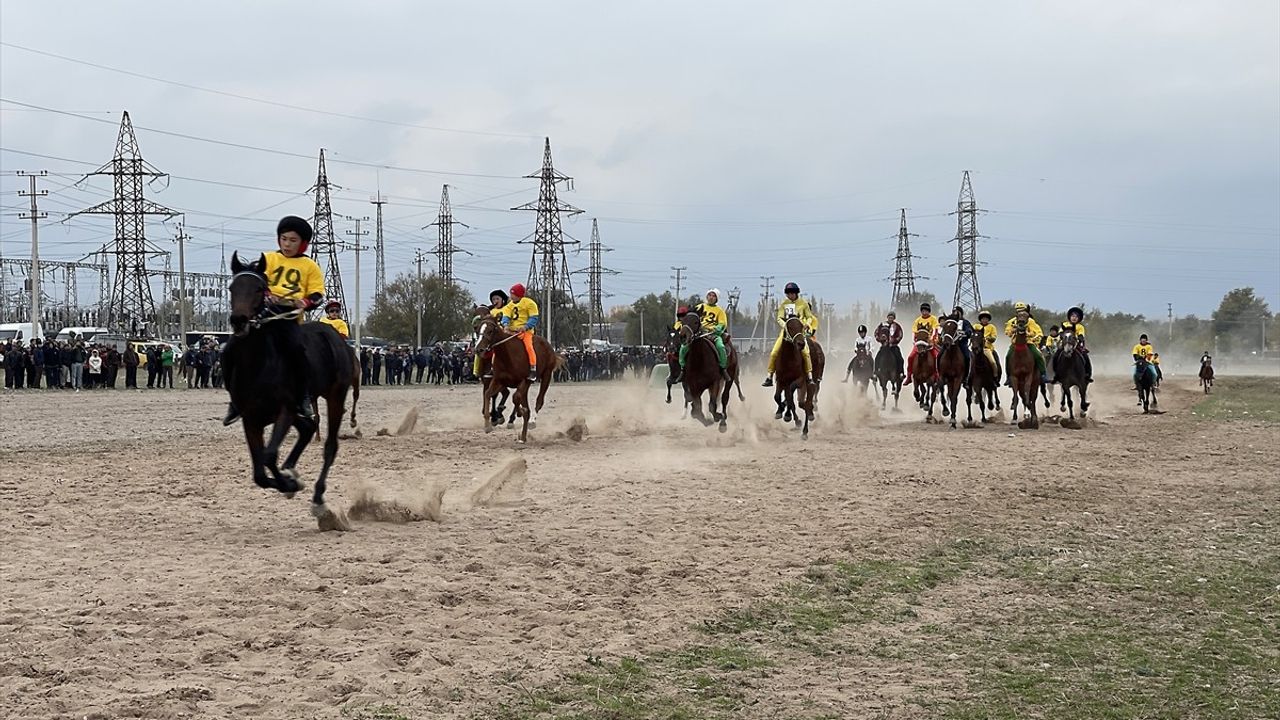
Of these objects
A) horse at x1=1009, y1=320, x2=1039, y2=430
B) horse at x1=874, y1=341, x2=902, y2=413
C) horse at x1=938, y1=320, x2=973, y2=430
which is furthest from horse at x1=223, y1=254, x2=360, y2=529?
horse at x1=874, y1=341, x2=902, y2=413

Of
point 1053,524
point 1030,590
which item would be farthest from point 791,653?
point 1053,524

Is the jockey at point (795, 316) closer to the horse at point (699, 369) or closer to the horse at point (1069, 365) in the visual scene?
the horse at point (699, 369)

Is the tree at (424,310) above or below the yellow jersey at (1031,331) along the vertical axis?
above

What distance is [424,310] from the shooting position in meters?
84.7

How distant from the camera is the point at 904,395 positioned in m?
42.8

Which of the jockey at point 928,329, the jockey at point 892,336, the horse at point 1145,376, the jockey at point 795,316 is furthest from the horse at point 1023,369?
the horse at point 1145,376

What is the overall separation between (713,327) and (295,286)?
1342 centimetres

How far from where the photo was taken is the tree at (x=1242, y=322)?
118m

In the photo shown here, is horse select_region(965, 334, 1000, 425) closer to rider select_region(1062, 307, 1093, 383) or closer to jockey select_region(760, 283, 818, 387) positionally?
rider select_region(1062, 307, 1093, 383)

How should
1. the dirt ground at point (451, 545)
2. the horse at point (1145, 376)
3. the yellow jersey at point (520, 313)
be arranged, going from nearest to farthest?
1. the dirt ground at point (451, 545)
2. the yellow jersey at point (520, 313)
3. the horse at point (1145, 376)

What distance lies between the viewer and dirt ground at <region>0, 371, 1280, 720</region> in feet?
27.3

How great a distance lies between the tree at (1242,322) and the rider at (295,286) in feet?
394

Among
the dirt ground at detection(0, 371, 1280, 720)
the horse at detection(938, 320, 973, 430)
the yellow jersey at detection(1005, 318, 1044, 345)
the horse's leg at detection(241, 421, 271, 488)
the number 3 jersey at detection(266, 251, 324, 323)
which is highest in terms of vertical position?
the number 3 jersey at detection(266, 251, 324, 323)

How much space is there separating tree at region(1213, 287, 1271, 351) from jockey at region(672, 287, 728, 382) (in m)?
106
